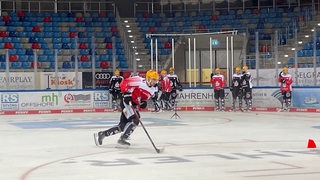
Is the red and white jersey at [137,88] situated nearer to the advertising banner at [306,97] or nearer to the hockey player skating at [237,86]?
the advertising banner at [306,97]

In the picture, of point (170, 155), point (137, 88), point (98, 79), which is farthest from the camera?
point (98, 79)

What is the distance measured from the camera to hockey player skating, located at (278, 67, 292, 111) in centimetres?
2320

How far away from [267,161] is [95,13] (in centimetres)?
2854

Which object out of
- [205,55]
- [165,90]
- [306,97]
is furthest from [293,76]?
[165,90]

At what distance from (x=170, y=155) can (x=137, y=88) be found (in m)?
1.71

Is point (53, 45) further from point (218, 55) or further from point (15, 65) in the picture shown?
point (218, 55)

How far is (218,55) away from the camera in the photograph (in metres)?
27.5

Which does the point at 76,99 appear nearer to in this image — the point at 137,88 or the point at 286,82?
the point at 286,82

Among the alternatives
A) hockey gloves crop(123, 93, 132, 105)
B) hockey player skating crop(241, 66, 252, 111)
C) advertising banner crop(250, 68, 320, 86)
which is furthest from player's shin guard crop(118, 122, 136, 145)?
hockey player skating crop(241, 66, 252, 111)

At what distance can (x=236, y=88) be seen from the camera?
80.9 feet

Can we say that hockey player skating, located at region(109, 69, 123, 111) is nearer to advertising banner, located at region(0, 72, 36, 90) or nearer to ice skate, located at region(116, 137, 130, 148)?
advertising banner, located at region(0, 72, 36, 90)

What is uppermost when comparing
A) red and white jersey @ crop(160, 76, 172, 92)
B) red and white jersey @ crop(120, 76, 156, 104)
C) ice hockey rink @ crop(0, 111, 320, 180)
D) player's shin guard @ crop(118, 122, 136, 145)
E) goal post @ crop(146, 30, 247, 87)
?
goal post @ crop(146, 30, 247, 87)

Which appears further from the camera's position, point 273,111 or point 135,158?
point 273,111

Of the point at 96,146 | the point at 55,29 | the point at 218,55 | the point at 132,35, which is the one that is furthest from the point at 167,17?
the point at 96,146
